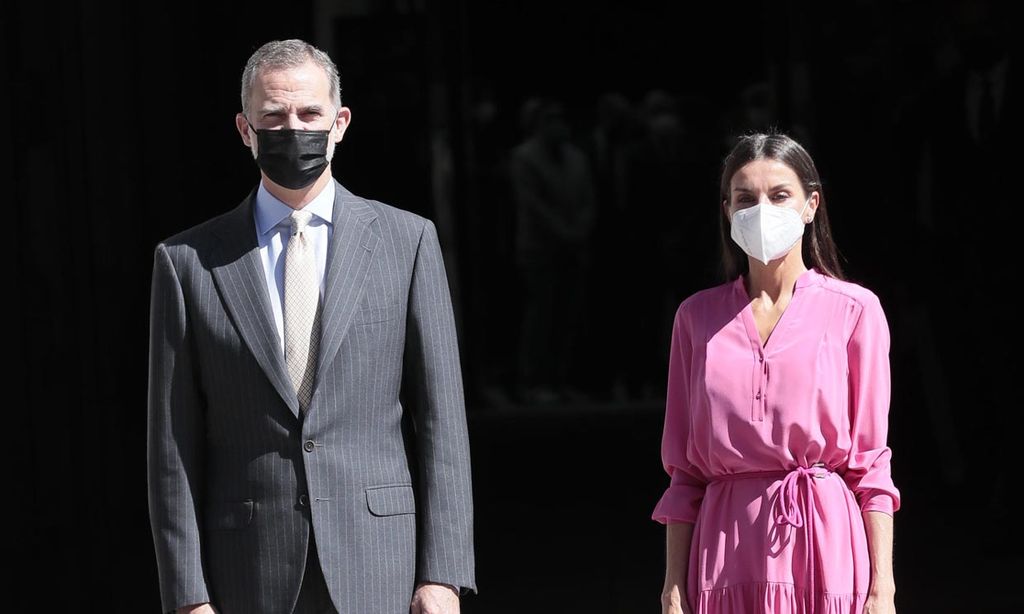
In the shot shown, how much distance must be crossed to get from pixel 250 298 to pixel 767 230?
102 centimetres

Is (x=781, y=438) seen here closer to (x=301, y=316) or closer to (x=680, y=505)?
(x=680, y=505)

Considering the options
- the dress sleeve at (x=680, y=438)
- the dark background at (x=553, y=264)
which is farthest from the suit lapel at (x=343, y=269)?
the dark background at (x=553, y=264)

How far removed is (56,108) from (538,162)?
5855mm

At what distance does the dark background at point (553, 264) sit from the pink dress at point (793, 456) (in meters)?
3.19

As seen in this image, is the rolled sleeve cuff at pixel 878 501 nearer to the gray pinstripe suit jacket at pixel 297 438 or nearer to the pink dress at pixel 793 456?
the pink dress at pixel 793 456

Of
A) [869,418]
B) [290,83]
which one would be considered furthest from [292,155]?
[869,418]

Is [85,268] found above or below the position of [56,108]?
below

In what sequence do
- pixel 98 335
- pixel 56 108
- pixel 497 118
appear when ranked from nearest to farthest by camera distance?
pixel 56 108 → pixel 98 335 → pixel 497 118

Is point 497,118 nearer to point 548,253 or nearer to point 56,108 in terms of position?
point 548,253

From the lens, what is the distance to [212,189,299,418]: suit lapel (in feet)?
10.8

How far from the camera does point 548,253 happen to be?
12.1 metres

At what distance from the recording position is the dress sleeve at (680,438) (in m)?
3.47

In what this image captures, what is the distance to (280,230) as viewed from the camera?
3477mm

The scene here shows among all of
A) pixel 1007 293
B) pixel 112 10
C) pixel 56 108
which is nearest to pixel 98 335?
pixel 56 108
